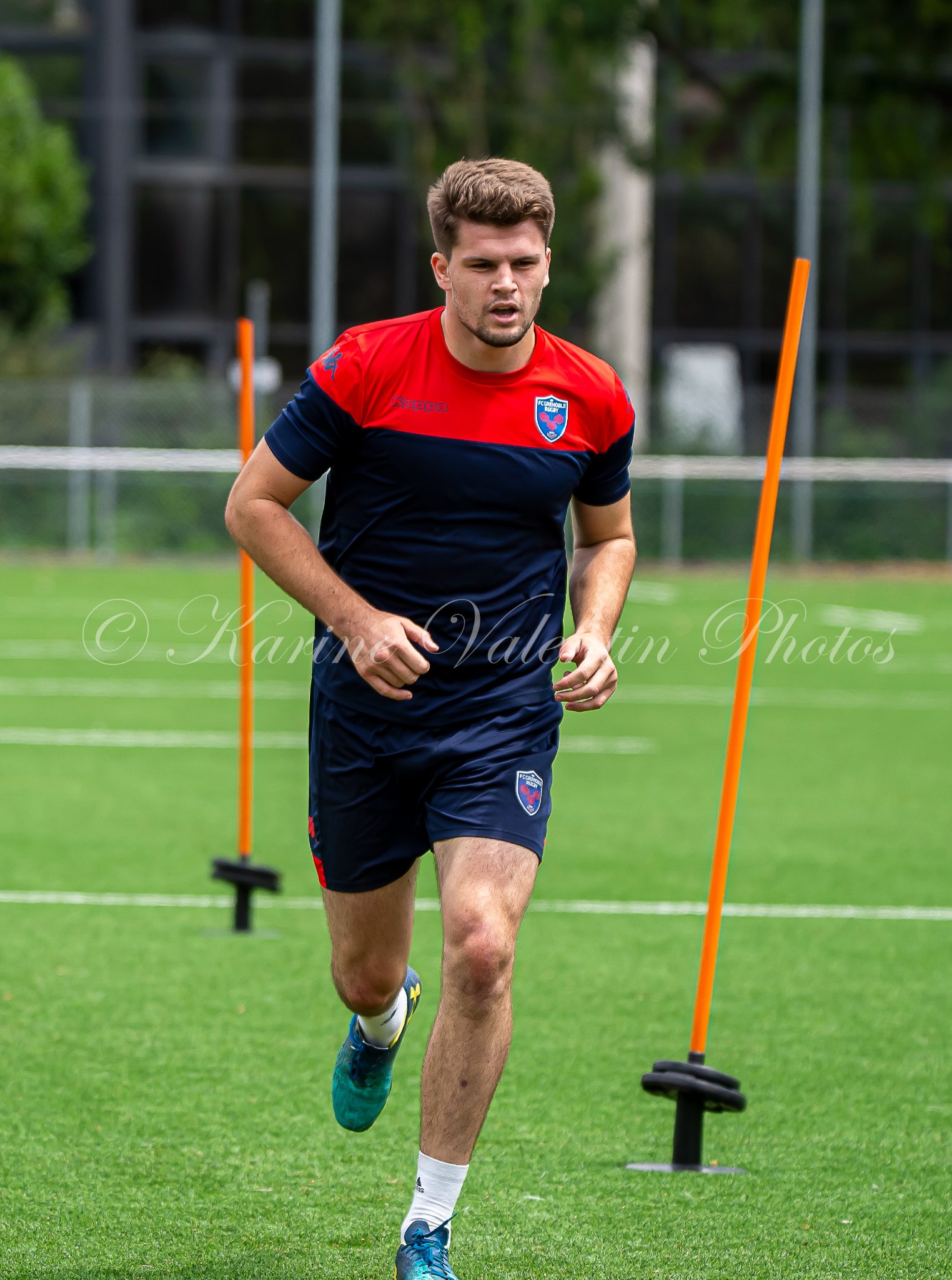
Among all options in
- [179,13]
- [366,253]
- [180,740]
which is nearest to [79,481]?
[366,253]

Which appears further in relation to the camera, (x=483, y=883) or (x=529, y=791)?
(x=529, y=791)

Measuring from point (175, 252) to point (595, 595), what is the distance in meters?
28.7

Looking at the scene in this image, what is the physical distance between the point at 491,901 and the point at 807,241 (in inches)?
959

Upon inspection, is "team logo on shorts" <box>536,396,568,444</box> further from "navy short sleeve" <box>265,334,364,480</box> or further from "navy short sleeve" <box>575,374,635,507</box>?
"navy short sleeve" <box>265,334,364,480</box>

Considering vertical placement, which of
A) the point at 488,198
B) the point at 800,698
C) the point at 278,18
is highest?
the point at 278,18

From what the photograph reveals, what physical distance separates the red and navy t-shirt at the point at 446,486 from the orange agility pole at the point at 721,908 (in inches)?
23.9

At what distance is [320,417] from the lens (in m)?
4.06

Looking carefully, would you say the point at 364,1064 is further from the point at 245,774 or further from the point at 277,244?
the point at 277,244

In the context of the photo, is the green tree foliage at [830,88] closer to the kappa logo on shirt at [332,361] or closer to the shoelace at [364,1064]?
the kappa logo on shirt at [332,361]

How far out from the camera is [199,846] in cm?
866

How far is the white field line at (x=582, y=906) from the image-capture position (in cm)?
751

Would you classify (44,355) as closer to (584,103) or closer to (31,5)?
(31,5)

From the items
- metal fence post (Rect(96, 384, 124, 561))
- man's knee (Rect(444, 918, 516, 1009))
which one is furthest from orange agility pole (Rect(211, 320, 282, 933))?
metal fence post (Rect(96, 384, 124, 561))

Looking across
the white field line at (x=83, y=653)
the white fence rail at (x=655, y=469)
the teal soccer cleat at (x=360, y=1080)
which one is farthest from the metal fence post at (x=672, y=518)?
the teal soccer cleat at (x=360, y=1080)
